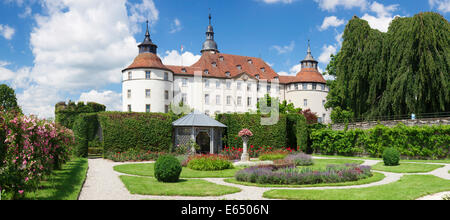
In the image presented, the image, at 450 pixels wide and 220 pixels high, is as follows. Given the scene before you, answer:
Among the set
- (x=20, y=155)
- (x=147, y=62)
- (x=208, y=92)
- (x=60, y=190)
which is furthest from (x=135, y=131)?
(x=208, y=92)

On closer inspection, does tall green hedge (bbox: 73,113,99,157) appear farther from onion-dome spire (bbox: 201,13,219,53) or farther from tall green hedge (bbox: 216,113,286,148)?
onion-dome spire (bbox: 201,13,219,53)

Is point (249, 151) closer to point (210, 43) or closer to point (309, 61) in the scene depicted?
point (309, 61)

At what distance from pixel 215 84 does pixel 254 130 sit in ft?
76.3

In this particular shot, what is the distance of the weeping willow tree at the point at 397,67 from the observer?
25156 millimetres

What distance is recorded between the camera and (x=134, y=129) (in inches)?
917

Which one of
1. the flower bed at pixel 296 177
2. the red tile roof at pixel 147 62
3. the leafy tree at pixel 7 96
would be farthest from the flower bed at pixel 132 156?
the leafy tree at pixel 7 96

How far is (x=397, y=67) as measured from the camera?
2738 cm

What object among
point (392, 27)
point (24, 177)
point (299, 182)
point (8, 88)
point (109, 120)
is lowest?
point (299, 182)

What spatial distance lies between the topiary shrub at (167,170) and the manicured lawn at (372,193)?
3.63 m

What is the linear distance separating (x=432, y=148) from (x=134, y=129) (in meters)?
20.5

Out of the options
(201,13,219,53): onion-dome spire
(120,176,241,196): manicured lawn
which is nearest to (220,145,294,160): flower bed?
(120,176,241,196): manicured lawn
